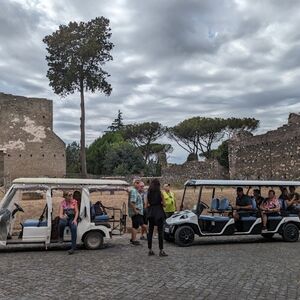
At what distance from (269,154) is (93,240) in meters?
22.0

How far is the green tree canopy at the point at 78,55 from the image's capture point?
104 feet

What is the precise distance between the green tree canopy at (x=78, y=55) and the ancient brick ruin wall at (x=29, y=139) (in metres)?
11.5

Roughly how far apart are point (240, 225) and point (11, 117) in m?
33.4

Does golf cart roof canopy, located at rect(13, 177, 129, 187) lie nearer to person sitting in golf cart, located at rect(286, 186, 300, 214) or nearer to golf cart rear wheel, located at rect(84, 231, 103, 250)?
golf cart rear wheel, located at rect(84, 231, 103, 250)

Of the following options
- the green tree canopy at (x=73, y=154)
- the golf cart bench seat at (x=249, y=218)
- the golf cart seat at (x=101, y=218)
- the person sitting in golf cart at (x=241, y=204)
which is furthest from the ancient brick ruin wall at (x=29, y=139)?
the green tree canopy at (x=73, y=154)

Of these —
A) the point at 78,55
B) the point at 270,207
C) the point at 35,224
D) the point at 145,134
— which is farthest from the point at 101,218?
the point at 145,134

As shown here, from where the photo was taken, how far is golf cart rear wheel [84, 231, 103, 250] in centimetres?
1204

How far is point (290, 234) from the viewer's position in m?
13.5

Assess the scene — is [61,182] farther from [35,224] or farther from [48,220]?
[35,224]

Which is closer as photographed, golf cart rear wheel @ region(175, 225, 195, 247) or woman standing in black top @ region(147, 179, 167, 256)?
woman standing in black top @ region(147, 179, 167, 256)

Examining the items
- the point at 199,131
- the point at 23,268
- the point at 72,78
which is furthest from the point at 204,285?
the point at 199,131

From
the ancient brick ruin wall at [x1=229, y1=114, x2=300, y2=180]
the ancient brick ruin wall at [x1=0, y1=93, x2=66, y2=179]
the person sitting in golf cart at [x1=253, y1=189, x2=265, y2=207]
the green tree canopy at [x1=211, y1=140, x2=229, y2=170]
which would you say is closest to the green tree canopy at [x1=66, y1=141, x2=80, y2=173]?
the green tree canopy at [x1=211, y1=140, x2=229, y2=170]

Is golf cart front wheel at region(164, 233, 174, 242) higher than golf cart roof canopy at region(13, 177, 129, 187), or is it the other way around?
golf cart roof canopy at region(13, 177, 129, 187)

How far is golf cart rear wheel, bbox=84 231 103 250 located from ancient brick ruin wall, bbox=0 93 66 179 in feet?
101
